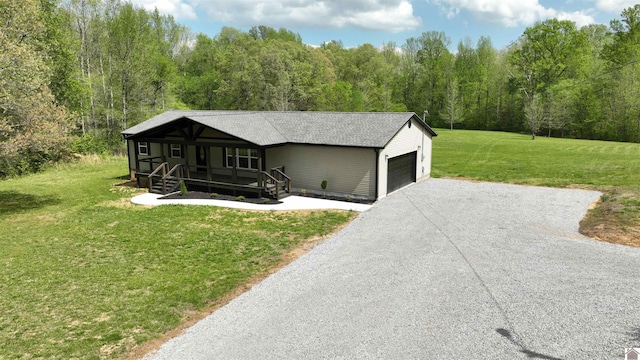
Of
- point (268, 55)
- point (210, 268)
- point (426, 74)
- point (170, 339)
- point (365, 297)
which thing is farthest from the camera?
point (426, 74)

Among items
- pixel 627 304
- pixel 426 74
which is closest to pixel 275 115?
pixel 627 304

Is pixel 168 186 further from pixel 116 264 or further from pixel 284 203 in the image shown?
pixel 116 264

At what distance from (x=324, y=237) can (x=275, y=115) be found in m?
12.4

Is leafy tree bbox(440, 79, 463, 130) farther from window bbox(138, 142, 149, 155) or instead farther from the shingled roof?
window bbox(138, 142, 149, 155)

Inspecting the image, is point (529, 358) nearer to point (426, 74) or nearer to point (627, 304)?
point (627, 304)

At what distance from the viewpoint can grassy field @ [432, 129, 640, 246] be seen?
46.7 ft

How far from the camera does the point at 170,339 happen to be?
743cm

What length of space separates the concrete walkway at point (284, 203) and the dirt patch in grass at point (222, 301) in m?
3.47

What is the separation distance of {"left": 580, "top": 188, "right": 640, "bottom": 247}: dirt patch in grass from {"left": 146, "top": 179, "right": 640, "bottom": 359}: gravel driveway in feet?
2.16

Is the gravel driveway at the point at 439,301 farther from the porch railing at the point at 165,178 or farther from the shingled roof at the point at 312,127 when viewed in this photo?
the porch railing at the point at 165,178

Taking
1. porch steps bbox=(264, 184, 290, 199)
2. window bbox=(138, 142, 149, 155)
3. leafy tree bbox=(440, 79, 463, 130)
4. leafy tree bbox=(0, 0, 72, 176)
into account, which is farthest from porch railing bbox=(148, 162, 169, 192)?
leafy tree bbox=(440, 79, 463, 130)

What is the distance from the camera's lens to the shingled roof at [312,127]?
61.5 feet

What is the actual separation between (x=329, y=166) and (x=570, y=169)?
60.8 feet

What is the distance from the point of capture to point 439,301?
8.54 m
